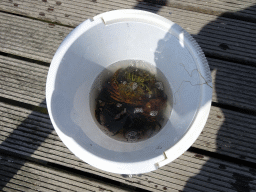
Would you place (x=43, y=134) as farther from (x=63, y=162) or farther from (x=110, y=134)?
(x=110, y=134)

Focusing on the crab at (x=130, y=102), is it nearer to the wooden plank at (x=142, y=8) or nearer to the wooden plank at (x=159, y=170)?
the wooden plank at (x=159, y=170)

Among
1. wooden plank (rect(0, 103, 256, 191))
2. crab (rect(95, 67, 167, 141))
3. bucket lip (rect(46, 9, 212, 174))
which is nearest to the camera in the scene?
bucket lip (rect(46, 9, 212, 174))

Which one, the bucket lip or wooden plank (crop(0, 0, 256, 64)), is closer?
the bucket lip

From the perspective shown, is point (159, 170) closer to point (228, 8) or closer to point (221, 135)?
point (221, 135)

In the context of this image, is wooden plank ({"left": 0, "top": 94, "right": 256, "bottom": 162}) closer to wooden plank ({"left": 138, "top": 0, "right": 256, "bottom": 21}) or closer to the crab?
the crab

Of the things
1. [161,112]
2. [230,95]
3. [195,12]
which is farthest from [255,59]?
[161,112]

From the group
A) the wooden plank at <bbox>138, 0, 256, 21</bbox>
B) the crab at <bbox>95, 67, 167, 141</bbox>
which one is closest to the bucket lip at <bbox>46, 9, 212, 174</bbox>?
the crab at <bbox>95, 67, 167, 141</bbox>
